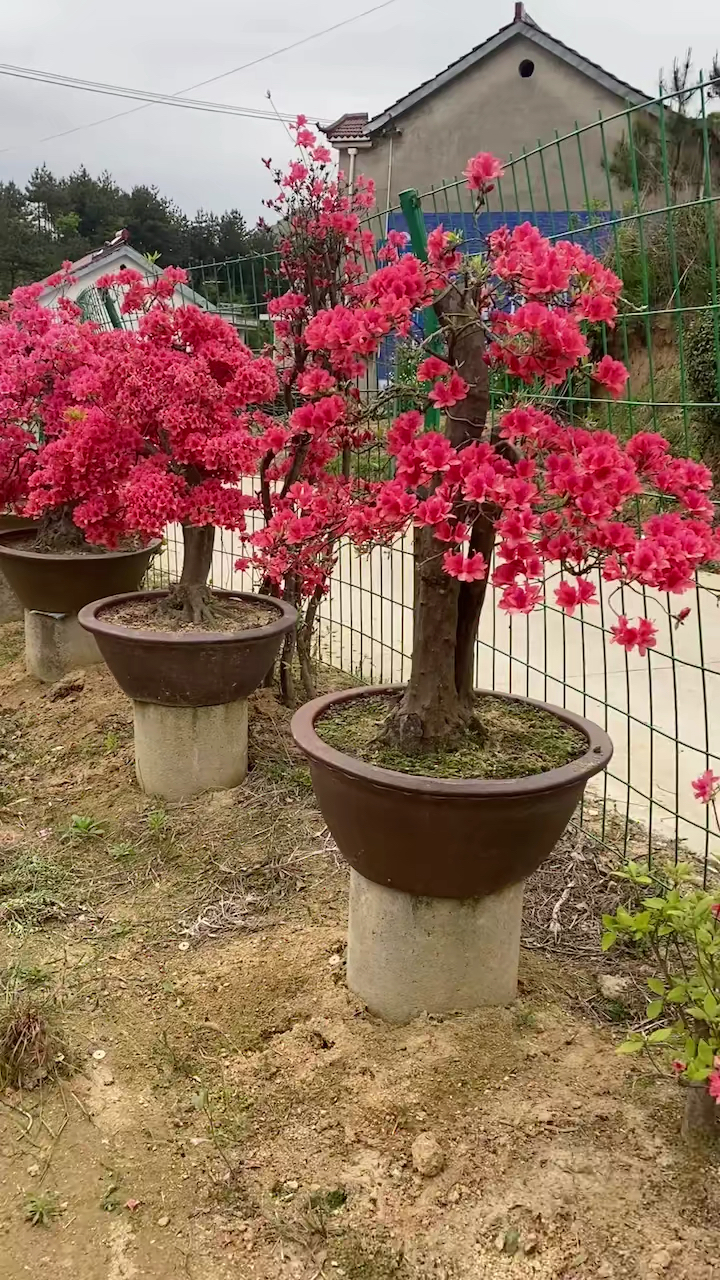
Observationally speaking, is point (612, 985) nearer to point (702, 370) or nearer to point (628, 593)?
point (628, 593)

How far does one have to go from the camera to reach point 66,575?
12.3 ft

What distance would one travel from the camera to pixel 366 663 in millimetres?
4309

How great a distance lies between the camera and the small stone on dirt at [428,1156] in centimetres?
148

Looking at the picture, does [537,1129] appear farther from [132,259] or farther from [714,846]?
[132,259]

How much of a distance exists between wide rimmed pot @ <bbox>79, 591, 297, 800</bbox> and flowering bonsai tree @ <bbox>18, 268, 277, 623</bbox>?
0.29 m

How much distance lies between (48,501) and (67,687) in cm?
77

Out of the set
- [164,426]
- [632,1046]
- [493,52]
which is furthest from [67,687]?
[493,52]

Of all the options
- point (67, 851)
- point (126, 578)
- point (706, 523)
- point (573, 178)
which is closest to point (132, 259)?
point (573, 178)

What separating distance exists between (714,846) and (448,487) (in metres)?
1.60

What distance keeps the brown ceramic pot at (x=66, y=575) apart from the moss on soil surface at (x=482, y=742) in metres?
1.98

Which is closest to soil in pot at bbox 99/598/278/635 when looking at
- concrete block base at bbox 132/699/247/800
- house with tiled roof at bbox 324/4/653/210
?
concrete block base at bbox 132/699/247/800

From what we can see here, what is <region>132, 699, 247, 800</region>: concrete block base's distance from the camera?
2.82 meters

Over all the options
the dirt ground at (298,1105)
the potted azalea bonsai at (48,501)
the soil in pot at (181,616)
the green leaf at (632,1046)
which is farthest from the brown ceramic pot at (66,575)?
the green leaf at (632,1046)

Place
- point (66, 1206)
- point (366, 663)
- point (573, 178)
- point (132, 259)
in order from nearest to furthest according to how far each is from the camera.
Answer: point (66, 1206), point (366, 663), point (573, 178), point (132, 259)
